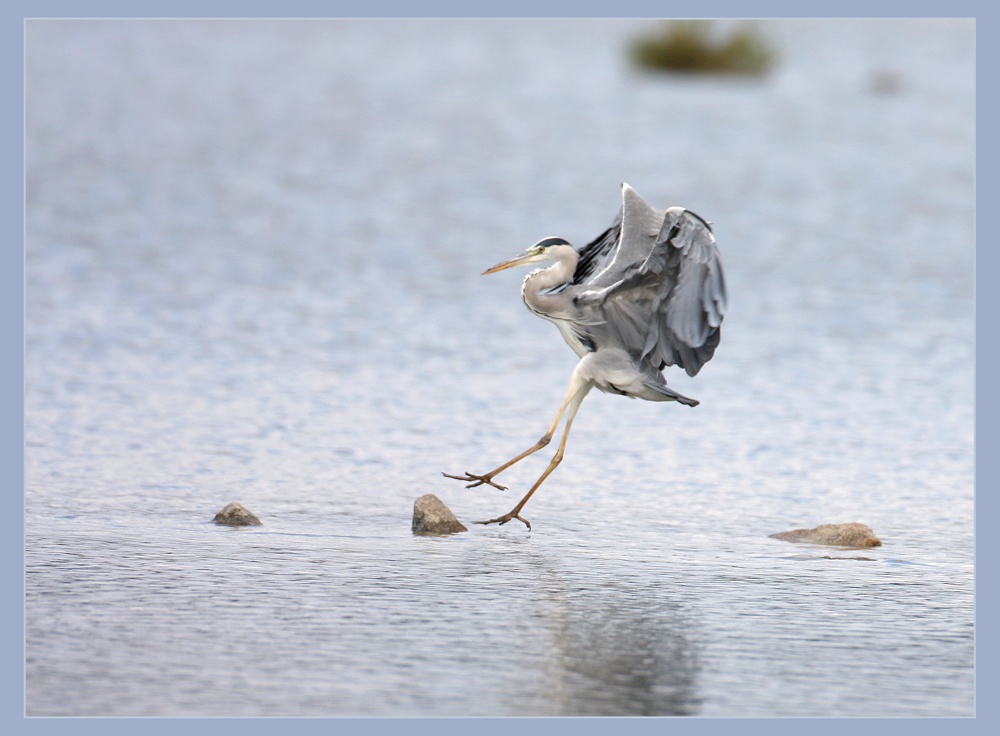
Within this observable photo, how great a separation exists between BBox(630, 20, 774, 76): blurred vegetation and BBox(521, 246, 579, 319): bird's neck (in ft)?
76.2

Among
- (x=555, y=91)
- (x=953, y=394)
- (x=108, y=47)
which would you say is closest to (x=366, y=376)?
(x=953, y=394)

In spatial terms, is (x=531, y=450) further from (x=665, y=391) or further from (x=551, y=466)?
(x=665, y=391)

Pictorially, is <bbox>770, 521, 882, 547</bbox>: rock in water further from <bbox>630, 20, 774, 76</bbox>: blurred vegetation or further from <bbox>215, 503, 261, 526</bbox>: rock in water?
<bbox>630, 20, 774, 76</bbox>: blurred vegetation

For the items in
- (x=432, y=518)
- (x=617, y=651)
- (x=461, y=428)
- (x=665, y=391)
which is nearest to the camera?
(x=617, y=651)

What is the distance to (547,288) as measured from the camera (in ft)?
29.1

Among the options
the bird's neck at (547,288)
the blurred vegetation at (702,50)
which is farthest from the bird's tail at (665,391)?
the blurred vegetation at (702,50)

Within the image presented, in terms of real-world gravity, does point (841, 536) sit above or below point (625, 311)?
below

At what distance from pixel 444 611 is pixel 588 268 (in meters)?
2.68

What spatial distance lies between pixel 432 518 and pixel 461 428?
2346mm

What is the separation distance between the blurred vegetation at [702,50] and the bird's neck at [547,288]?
23220mm

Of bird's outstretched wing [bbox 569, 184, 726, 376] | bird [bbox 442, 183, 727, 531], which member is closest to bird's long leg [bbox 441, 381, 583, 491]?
bird [bbox 442, 183, 727, 531]

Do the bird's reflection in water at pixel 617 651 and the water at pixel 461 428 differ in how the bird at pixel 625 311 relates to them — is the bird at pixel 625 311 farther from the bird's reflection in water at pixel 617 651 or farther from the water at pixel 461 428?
the bird's reflection in water at pixel 617 651

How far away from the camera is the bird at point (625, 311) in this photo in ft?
27.1

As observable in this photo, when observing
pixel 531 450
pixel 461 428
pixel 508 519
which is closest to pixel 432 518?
pixel 508 519
